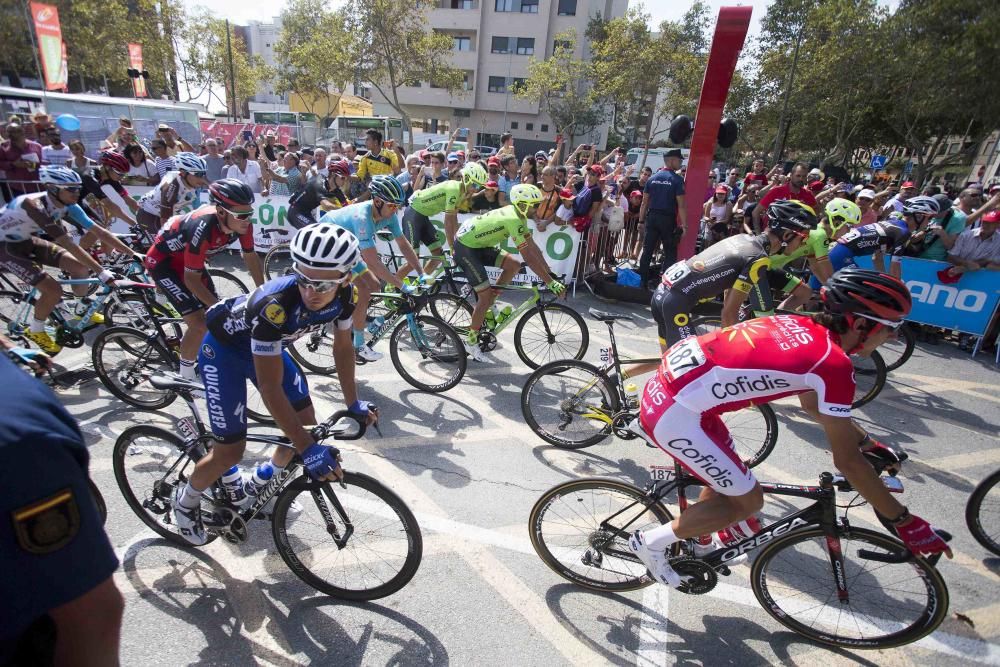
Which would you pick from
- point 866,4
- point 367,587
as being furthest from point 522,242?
point 866,4

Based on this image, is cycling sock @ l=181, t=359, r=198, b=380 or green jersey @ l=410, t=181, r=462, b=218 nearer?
cycling sock @ l=181, t=359, r=198, b=380

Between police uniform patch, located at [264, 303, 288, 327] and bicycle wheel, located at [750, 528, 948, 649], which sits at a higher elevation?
police uniform patch, located at [264, 303, 288, 327]

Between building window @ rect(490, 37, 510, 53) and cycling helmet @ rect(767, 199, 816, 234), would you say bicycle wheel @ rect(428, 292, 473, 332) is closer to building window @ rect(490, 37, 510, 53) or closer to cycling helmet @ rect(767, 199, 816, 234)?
cycling helmet @ rect(767, 199, 816, 234)

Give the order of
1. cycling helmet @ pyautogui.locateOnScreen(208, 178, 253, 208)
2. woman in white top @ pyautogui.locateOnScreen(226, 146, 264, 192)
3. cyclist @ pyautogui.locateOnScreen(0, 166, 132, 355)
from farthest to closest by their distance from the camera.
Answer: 1. woman in white top @ pyautogui.locateOnScreen(226, 146, 264, 192)
2. cyclist @ pyautogui.locateOnScreen(0, 166, 132, 355)
3. cycling helmet @ pyautogui.locateOnScreen(208, 178, 253, 208)

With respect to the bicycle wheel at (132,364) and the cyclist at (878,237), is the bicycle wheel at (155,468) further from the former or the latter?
the cyclist at (878,237)

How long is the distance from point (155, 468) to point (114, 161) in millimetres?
5969

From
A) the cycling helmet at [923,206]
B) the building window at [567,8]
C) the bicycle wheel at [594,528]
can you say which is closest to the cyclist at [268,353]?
the bicycle wheel at [594,528]

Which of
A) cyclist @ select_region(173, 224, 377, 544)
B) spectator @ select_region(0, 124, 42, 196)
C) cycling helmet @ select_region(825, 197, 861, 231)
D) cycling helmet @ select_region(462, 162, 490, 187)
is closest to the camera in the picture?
cyclist @ select_region(173, 224, 377, 544)

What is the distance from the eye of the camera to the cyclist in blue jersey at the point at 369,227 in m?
5.43

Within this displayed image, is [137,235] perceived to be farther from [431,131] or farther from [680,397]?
[431,131]

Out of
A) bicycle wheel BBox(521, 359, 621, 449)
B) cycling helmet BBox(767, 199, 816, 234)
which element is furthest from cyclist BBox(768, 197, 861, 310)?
bicycle wheel BBox(521, 359, 621, 449)

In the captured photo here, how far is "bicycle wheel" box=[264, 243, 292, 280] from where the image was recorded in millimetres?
8477

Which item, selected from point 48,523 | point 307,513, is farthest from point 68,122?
point 48,523

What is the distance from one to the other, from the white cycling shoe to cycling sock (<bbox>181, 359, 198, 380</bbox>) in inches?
159
